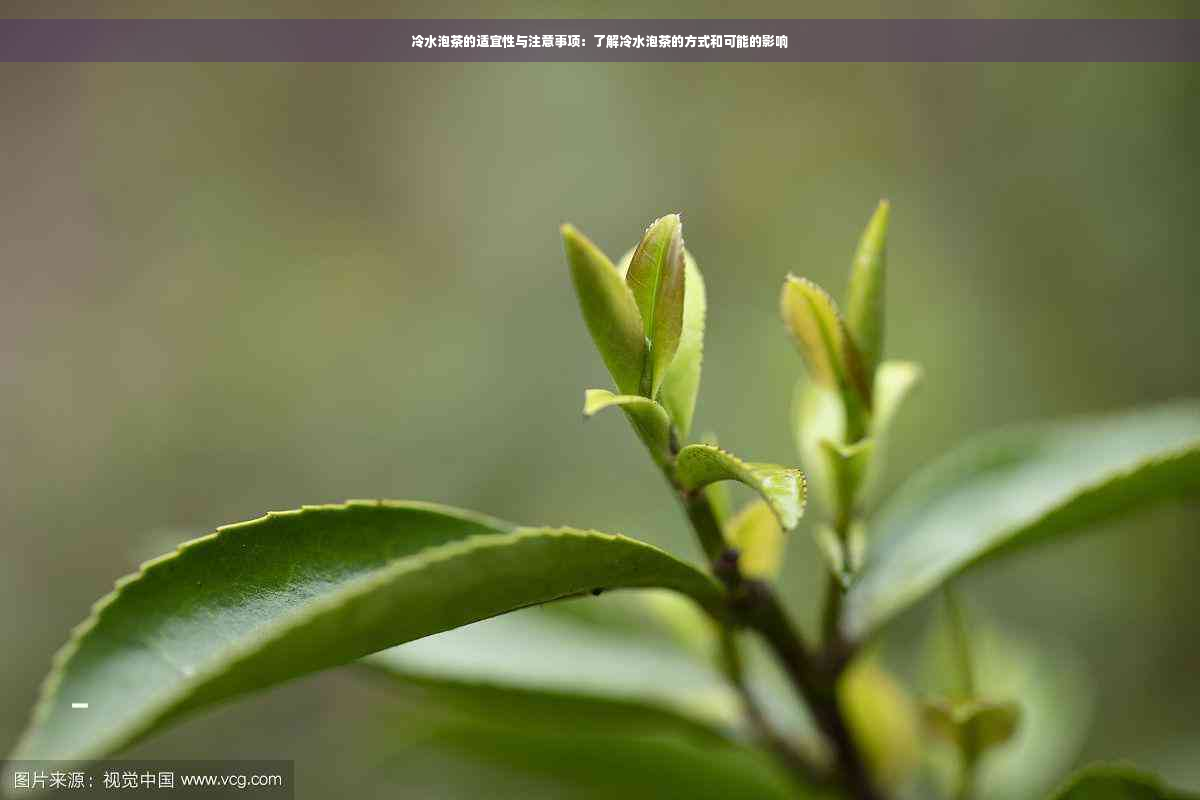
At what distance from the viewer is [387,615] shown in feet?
2.52

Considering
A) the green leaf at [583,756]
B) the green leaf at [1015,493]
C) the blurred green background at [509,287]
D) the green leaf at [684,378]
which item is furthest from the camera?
the blurred green background at [509,287]

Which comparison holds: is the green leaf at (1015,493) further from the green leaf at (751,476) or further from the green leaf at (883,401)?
the green leaf at (751,476)

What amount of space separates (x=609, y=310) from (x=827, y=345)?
0.27 m

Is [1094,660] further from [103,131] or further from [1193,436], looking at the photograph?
[103,131]

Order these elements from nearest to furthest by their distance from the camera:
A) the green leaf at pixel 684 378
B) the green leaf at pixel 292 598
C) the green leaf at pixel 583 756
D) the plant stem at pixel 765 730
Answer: the green leaf at pixel 292 598
the green leaf at pixel 684 378
the plant stem at pixel 765 730
the green leaf at pixel 583 756

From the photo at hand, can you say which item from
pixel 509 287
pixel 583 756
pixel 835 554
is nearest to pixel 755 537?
pixel 835 554

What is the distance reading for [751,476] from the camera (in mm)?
872

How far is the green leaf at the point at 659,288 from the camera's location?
2.97 feet

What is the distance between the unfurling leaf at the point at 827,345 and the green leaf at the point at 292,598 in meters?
0.24

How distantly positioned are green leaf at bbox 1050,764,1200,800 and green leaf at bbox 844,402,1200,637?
0.70ft

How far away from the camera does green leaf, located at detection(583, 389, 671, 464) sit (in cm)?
85

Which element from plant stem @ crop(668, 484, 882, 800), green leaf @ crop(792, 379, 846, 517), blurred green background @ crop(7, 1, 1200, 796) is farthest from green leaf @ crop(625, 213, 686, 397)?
blurred green background @ crop(7, 1, 1200, 796)

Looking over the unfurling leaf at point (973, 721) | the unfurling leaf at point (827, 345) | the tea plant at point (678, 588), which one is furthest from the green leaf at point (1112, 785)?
the unfurling leaf at point (827, 345)

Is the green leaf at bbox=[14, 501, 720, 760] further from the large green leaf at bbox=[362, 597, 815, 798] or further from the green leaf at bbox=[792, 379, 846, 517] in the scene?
the large green leaf at bbox=[362, 597, 815, 798]
